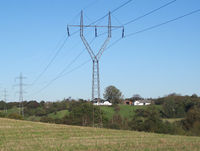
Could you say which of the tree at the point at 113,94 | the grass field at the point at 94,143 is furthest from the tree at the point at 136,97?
the grass field at the point at 94,143

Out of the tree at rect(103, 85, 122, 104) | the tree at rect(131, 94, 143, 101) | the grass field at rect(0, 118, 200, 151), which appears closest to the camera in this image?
the grass field at rect(0, 118, 200, 151)

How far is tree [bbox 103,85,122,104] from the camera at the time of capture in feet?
365

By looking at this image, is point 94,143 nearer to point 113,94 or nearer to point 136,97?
point 113,94

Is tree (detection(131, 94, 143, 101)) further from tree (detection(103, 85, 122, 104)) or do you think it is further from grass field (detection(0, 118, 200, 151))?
grass field (detection(0, 118, 200, 151))

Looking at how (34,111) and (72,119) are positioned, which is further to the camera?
(34,111)

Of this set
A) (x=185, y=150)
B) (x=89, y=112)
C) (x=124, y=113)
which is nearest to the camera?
(x=185, y=150)

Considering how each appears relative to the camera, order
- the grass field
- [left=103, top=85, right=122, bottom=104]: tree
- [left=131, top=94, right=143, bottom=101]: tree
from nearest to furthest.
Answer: the grass field
[left=103, top=85, right=122, bottom=104]: tree
[left=131, top=94, right=143, bottom=101]: tree

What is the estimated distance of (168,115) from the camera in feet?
306

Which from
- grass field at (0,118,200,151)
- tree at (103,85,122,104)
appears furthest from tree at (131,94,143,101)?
grass field at (0,118,200,151)

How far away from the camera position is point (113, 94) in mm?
113188

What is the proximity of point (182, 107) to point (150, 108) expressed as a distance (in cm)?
2666

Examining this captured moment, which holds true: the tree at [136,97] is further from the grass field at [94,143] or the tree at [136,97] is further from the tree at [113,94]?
the grass field at [94,143]

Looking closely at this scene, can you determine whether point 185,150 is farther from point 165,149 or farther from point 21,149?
point 21,149

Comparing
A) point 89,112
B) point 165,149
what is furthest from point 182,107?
point 165,149
